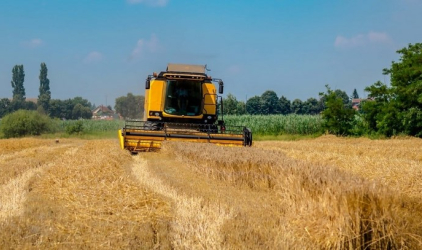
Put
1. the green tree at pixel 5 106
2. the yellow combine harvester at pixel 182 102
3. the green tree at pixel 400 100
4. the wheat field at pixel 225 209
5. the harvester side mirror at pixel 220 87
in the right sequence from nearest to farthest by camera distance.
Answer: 1. the wheat field at pixel 225 209
2. the harvester side mirror at pixel 220 87
3. the yellow combine harvester at pixel 182 102
4. the green tree at pixel 400 100
5. the green tree at pixel 5 106

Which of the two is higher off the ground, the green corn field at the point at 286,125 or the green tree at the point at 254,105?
the green tree at the point at 254,105

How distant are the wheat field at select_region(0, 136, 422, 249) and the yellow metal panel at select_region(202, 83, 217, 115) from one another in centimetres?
894

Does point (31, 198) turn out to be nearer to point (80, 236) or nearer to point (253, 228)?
point (80, 236)

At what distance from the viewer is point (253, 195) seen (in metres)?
9.28

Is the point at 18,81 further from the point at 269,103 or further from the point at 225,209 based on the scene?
the point at 225,209

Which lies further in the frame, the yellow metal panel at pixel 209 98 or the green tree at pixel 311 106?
the green tree at pixel 311 106

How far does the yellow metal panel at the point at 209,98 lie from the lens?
19.8 meters

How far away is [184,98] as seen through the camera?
19.8 metres

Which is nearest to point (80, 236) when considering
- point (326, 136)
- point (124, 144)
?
point (124, 144)

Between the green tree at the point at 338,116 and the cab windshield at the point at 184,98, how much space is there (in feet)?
72.0

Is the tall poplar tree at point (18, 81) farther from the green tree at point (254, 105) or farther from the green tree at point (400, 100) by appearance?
the green tree at point (400, 100)

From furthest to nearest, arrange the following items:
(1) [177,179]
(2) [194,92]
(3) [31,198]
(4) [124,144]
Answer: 1. (2) [194,92]
2. (4) [124,144]
3. (1) [177,179]
4. (3) [31,198]

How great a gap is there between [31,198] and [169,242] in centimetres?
350

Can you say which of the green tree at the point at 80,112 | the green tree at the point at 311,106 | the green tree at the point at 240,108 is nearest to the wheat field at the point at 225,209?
the green tree at the point at 240,108
